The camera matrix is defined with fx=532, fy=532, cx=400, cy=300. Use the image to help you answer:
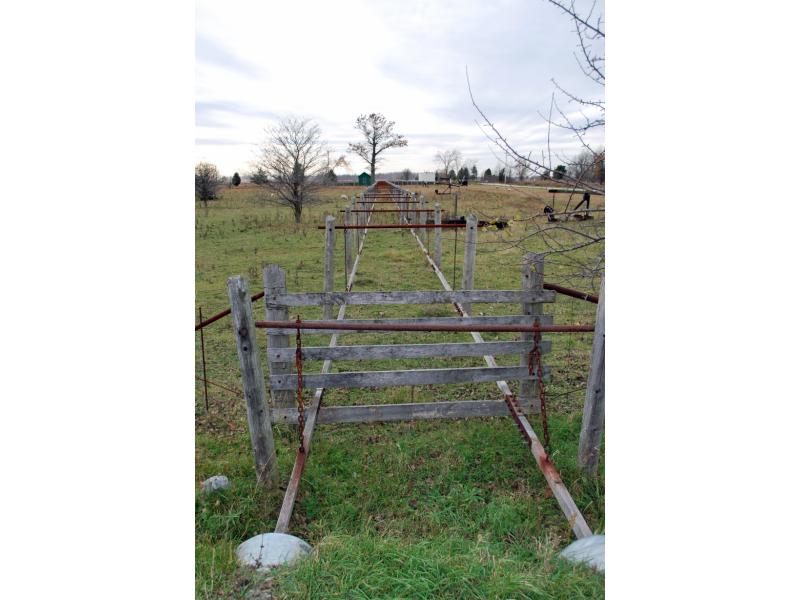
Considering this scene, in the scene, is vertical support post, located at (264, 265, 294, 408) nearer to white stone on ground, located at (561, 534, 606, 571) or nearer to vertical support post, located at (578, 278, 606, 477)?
vertical support post, located at (578, 278, 606, 477)

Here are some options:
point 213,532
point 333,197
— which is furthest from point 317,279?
point 333,197

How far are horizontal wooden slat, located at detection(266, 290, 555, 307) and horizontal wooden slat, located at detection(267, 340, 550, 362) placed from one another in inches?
14.7

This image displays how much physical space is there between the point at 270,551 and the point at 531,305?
101 inches

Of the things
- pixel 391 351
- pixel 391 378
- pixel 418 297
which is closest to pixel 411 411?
pixel 391 378

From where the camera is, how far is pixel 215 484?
3316 mm

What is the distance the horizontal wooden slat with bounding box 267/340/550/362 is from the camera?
3.70 m

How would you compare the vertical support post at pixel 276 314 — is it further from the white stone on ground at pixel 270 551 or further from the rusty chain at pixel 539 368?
the rusty chain at pixel 539 368

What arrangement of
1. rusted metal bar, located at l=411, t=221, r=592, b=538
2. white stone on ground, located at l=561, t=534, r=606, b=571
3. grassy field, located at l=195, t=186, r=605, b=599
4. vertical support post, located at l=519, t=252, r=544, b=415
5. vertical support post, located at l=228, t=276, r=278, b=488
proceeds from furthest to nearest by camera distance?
vertical support post, located at l=519, t=252, r=544, b=415, vertical support post, located at l=228, t=276, r=278, b=488, rusted metal bar, located at l=411, t=221, r=592, b=538, white stone on ground, located at l=561, t=534, r=606, b=571, grassy field, located at l=195, t=186, r=605, b=599

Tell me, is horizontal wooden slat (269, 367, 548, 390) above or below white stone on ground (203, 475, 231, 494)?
above

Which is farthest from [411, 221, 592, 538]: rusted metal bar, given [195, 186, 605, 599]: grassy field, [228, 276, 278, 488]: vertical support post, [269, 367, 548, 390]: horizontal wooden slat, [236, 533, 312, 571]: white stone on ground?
[228, 276, 278, 488]: vertical support post

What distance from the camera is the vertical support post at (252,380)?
301 centimetres

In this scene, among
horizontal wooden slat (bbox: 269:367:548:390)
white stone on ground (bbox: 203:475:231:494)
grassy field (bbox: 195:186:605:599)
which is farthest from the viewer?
horizontal wooden slat (bbox: 269:367:548:390)

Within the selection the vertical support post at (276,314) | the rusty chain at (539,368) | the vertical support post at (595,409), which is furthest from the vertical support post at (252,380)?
the vertical support post at (595,409)

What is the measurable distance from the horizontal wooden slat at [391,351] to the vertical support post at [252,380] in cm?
58
